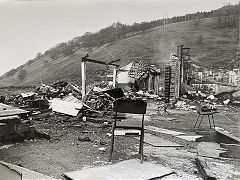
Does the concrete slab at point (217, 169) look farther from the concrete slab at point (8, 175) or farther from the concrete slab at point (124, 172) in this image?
the concrete slab at point (8, 175)

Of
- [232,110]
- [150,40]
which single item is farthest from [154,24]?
[232,110]

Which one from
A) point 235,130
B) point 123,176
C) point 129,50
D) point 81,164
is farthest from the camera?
point 129,50

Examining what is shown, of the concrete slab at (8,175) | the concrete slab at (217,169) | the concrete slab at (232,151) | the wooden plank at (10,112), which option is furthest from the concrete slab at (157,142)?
the concrete slab at (8,175)

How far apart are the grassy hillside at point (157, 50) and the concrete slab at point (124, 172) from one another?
35589mm

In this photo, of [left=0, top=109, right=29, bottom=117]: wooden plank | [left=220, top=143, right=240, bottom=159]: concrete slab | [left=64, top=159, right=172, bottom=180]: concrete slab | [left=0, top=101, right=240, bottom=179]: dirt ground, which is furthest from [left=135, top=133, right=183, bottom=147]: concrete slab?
[left=0, top=109, right=29, bottom=117]: wooden plank

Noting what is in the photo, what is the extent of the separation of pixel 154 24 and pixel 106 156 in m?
65.6

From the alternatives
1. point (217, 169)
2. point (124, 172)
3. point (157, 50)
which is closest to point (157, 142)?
point (217, 169)

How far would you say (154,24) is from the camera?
69312 millimetres

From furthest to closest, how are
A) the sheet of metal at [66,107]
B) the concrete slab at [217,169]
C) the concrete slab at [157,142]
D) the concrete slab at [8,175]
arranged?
1. the sheet of metal at [66,107]
2. the concrete slab at [157,142]
3. the concrete slab at [217,169]
4. the concrete slab at [8,175]

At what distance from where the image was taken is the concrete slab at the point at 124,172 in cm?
491

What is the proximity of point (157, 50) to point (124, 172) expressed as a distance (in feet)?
149

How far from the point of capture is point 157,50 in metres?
49.4

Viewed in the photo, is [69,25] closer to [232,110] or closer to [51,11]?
[51,11]

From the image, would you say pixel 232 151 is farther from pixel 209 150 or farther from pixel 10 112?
pixel 10 112
